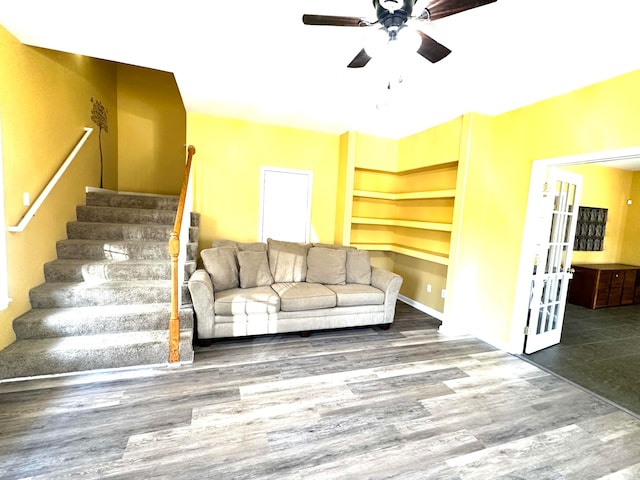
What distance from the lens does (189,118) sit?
12.1ft

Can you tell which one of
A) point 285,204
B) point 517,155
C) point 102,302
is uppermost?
point 517,155

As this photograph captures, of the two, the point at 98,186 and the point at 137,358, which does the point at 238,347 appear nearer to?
the point at 137,358

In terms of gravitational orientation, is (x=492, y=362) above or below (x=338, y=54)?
below

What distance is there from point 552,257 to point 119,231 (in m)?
4.87

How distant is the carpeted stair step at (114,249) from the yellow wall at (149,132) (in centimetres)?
186

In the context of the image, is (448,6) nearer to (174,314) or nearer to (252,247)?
(174,314)

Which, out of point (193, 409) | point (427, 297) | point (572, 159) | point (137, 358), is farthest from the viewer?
point (427, 297)

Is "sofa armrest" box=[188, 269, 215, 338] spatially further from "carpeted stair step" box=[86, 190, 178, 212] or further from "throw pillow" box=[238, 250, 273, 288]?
"carpeted stair step" box=[86, 190, 178, 212]

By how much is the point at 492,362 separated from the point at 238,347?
2.54 metres

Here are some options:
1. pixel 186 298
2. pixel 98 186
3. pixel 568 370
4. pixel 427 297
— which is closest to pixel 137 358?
pixel 186 298

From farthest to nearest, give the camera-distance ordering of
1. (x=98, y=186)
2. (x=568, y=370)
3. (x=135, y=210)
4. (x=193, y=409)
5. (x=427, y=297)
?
(x=427, y=297), (x=98, y=186), (x=135, y=210), (x=568, y=370), (x=193, y=409)

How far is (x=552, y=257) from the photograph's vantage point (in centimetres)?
310

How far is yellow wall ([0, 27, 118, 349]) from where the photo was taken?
2232mm

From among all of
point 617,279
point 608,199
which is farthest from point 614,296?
point 608,199
